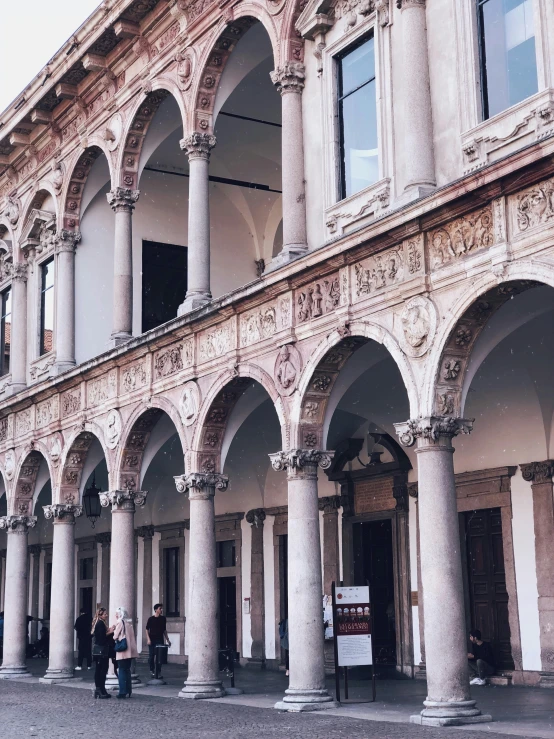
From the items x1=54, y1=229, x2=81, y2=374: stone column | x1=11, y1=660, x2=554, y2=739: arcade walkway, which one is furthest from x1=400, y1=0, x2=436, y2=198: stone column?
x1=54, y1=229, x2=81, y2=374: stone column

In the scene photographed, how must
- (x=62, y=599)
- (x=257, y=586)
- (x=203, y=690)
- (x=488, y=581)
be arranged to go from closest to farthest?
1. (x=203, y=690)
2. (x=488, y=581)
3. (x=62, y=599)
4. (x=257, y=586)

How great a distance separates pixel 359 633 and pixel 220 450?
157 inches

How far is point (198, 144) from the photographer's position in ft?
55.2

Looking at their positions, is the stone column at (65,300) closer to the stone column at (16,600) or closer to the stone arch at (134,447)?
the stone arch at (134,447)

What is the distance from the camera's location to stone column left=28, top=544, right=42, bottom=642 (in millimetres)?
29609

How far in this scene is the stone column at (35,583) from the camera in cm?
2961

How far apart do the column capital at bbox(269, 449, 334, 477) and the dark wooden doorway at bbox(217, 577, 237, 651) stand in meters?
8.40

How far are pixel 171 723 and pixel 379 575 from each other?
638 centimetres

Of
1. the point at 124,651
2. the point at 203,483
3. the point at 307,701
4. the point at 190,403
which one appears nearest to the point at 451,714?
the point at 307,701

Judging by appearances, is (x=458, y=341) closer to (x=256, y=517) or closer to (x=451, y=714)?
(x=451, y=714)

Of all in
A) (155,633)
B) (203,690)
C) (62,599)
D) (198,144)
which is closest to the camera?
(203,690)

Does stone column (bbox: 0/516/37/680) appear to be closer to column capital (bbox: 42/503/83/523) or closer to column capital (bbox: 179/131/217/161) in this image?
column capital (bbox: 42/503/83/523)

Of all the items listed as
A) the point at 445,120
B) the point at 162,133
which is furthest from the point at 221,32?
the point at 445,120

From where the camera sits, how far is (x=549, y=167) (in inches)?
410
